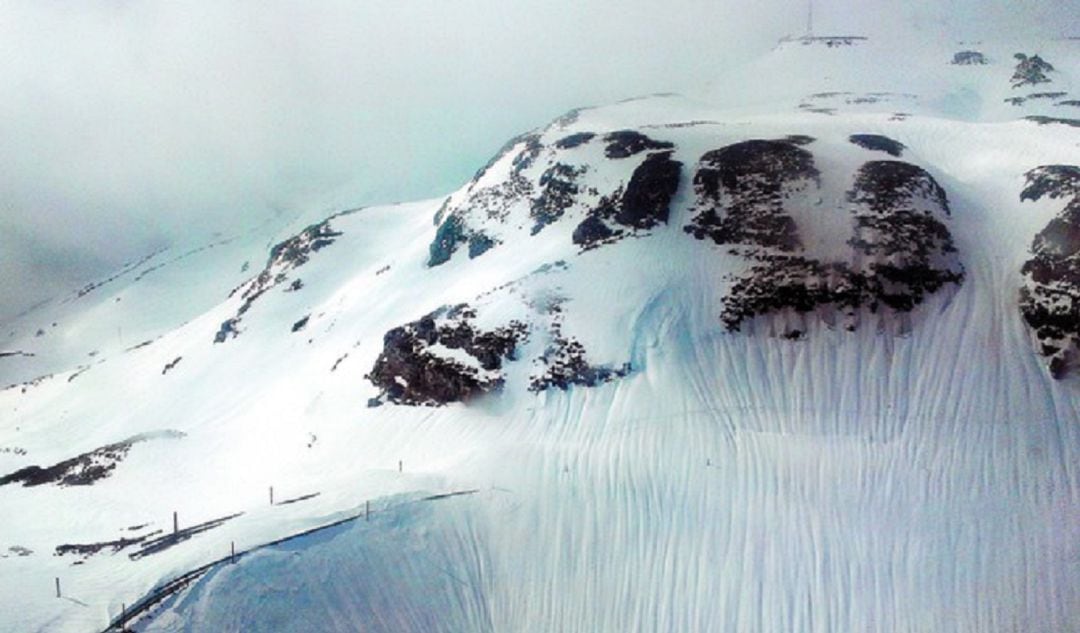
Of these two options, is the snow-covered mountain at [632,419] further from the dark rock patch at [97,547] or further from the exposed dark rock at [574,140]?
the exposed dark rock at [574,140]

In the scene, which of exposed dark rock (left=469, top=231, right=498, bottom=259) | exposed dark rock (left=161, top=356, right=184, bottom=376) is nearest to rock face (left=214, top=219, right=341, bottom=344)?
exposed dark rock (left=161, top=356, right=184, bottom=376)

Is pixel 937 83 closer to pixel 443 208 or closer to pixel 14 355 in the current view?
pixel 443 208

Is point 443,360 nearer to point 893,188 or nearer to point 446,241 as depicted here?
point 446,241

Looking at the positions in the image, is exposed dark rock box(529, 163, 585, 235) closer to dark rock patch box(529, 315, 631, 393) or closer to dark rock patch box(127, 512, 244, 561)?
dark rock patch box(529, 315, 631, 393)

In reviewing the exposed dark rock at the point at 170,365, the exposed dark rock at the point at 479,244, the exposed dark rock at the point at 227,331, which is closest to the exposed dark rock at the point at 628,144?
the exposed dark rock at the point at 479,244

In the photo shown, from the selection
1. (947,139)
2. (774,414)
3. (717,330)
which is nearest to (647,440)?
(774,414)

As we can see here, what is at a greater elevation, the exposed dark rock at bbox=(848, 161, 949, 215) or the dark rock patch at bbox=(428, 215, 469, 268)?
the exposed dark rock at bbox=(848, 161, 949, 215)

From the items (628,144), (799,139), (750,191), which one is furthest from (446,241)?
(799,139)
